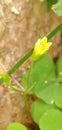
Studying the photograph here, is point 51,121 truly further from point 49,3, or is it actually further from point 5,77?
point 49,3

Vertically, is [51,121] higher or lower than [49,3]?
lower

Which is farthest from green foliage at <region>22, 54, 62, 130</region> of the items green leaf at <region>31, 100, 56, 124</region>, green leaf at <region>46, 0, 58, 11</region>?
green leaf at <region>46, 0, 58, 11</region>

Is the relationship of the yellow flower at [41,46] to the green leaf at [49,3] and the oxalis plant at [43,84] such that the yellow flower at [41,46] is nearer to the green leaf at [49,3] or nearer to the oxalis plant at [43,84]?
the oxalis plant at [43,84]

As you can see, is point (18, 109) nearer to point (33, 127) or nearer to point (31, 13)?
point (33, 127)

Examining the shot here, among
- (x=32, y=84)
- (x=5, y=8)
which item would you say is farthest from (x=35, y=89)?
(x=5, y=8)

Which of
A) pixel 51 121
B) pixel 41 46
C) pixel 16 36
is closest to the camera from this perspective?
pixel 41 46

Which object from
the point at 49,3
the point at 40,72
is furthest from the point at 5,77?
the point at 49,3
